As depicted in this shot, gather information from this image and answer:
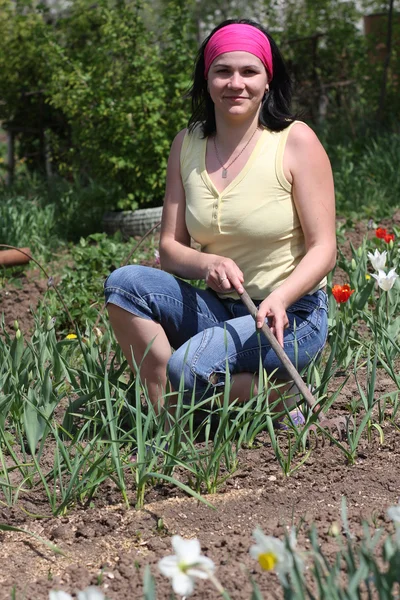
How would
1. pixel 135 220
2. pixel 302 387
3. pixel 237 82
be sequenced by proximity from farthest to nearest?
pixel 135 220 < pixel 237 82 < pixel 302 387

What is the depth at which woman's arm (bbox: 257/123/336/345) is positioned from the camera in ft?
8.50

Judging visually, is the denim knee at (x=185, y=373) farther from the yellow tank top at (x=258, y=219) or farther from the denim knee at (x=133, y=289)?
the yellow tank top at (x=258, y=219)

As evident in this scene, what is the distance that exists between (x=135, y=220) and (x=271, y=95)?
2710 millimetres

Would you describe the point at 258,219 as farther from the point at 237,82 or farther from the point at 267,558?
the point at 267,558

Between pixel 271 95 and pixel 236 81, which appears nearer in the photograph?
pixel 236 81

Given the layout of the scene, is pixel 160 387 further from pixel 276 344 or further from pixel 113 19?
pixel 113 19

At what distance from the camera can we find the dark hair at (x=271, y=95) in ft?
9.05

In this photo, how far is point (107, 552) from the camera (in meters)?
2.00

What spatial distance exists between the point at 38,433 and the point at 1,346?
0.38 meters

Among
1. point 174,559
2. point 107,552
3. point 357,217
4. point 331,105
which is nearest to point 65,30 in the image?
point 331,105

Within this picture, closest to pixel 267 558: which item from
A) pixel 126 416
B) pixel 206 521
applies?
pixel 206 521

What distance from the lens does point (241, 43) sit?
8.68 ft

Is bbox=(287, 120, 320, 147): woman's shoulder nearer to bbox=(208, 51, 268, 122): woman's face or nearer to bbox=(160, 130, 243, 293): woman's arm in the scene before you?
bbox=(208, 51, 268, 122): woman's face

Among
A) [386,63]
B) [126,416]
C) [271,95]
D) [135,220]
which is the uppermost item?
[271,95]
